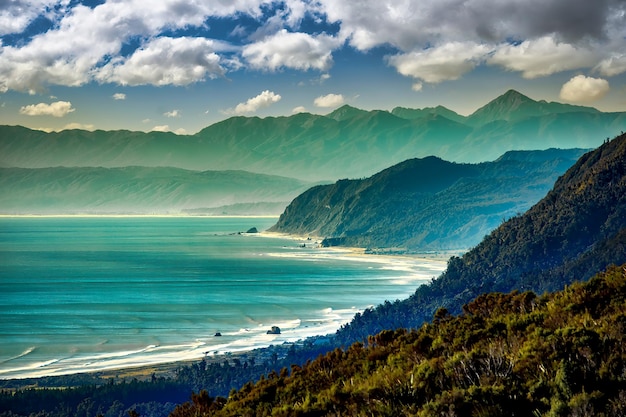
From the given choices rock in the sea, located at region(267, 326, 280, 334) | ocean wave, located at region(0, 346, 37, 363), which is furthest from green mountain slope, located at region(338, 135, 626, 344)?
ocean wave, located at region(0, 346, 37, 363)

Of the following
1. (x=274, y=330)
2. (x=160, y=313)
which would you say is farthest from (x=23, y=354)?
(x=160, y=313)

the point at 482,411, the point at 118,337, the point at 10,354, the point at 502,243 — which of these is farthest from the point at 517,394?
the point at 502,243

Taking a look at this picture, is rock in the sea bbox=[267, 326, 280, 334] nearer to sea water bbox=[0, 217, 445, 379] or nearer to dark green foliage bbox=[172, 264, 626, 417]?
sea water bbox=[0, 217, 445, 379]

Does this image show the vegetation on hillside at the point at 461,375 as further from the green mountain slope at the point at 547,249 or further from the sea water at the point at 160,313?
the green mountain slope at the point at 547,249

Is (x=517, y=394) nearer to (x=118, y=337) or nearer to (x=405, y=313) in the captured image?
(x=118, y=337)

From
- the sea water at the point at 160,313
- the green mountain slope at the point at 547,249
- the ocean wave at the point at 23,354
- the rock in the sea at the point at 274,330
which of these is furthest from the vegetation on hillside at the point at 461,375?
the green mountain slope at the point at 547,249

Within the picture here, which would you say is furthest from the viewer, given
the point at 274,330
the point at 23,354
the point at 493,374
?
the point at 274,330

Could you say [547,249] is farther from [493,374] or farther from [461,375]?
[493,374]

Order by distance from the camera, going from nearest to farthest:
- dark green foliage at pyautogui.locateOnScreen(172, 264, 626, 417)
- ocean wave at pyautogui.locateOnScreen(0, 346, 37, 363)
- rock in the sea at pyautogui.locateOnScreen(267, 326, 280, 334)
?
dark green foliage at pyautogui.locateOnScreen(172, 264, 626, 417) < ocean wave at pyautogui.locateOnScreen(0, 346, 37, 363) < rock in the sea at pyautogui.locateOnScreen(267, 326, 280, 334)

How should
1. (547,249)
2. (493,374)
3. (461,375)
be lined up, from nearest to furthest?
1. (493,374)
2. (461,375)
3. (547,249)

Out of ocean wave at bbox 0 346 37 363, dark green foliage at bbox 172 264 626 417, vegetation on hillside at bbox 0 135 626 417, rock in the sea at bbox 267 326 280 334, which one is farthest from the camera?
rock in the sea at bbox 267 326 280 334

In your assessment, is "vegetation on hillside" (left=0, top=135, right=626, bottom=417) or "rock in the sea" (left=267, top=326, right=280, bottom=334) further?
"rock in the sea" (left=267, top=326, right=280, bottom=334)
